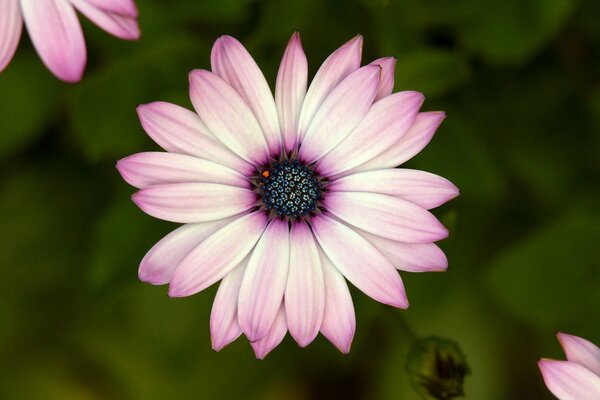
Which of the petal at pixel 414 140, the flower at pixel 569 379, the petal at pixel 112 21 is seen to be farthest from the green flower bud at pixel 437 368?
the petal at pixel 112 21

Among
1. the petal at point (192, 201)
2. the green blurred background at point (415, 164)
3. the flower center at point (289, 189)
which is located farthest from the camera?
the green blurred background at point (415, 164)

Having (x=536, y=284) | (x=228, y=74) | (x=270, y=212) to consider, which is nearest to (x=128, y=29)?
(x=228, y=74)

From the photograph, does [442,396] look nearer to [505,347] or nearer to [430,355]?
[430,355]

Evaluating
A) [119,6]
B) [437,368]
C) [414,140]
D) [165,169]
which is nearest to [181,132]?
[165,169]

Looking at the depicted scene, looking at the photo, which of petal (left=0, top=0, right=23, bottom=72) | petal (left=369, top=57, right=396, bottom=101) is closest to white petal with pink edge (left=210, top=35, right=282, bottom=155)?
petal (left=369, top=57, right=396, bottom=101)

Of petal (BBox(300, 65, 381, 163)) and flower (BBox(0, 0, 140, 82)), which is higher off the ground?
petal (BBox(300, 65, 381, 163))

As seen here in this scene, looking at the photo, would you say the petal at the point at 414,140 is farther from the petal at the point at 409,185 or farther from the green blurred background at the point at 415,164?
the green blurred background at the point at 415,164

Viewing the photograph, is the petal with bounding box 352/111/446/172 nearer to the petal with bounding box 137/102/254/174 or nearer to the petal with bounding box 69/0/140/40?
the petal with bounding box 137/102/254/174
